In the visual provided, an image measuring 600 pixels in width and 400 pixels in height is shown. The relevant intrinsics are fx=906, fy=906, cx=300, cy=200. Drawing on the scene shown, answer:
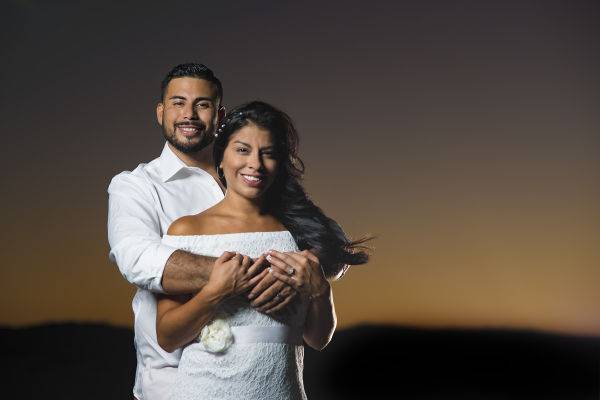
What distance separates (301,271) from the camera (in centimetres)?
237

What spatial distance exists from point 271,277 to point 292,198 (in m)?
0.28

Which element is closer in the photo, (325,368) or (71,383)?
(325,368)

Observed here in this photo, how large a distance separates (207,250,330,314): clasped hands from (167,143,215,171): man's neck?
2.13 feet

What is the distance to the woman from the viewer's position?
235 centimetres

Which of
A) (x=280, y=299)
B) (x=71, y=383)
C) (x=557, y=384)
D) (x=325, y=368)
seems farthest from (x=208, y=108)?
(x=557, y=384)

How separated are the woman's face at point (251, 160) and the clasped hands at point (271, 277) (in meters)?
0.19

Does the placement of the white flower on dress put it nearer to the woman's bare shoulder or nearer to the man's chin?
the woman's bare shoulder

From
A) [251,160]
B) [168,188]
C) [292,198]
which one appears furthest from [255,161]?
[168,188]

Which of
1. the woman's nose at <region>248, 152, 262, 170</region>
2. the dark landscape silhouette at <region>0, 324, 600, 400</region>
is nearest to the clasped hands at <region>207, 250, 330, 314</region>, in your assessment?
the woman's nose at <region>248, 152, 262, 170</region>

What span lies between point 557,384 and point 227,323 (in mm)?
3310

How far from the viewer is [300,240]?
8.21 feet

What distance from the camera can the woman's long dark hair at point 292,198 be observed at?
2406 millimetres

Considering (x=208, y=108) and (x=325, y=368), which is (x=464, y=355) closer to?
(x=325, y=368)

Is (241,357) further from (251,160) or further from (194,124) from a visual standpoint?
(194,124)
